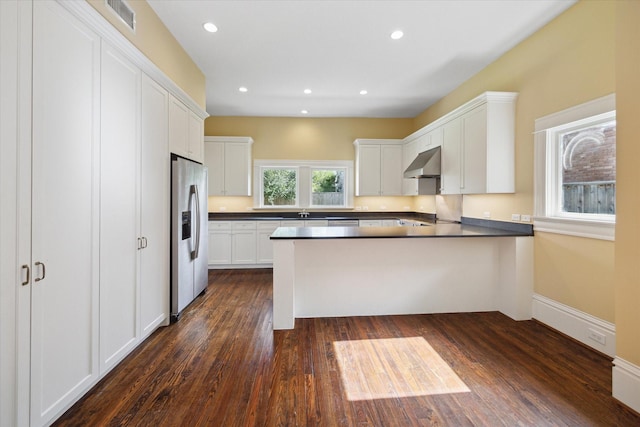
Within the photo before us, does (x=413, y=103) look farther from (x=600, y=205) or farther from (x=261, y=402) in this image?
(x=261, y=402)

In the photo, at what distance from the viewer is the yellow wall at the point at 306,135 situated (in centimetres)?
614

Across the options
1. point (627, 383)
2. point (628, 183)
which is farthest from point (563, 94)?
point (627, 383)

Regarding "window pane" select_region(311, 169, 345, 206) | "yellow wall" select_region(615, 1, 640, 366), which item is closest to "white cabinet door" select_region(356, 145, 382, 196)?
"window pane" select_region(311, 169, 345, 206)

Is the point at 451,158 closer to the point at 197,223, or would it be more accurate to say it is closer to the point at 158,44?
the point at 197,223

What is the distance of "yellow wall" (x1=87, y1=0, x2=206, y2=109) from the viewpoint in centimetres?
234

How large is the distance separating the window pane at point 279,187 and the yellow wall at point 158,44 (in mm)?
2464

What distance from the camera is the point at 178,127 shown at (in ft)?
10.8

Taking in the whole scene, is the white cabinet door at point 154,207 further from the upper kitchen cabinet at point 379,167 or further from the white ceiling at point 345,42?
the upper kitchen cabinet at point 379,167

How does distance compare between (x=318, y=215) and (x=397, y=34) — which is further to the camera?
(x=318, y=215)

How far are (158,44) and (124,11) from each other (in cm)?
57

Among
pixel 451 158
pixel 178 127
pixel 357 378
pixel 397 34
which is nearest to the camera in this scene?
pixel 357 378

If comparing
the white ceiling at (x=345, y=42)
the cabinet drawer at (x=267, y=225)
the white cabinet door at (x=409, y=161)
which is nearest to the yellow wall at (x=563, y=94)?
the white ceiling at (x=345, y=42)

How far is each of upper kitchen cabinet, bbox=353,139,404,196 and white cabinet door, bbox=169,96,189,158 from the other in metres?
3.47

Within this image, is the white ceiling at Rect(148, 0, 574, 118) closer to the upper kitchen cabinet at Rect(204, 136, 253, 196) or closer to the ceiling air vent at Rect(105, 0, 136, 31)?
the ceiling air vent at Rect(105, 0, 136, 31)
